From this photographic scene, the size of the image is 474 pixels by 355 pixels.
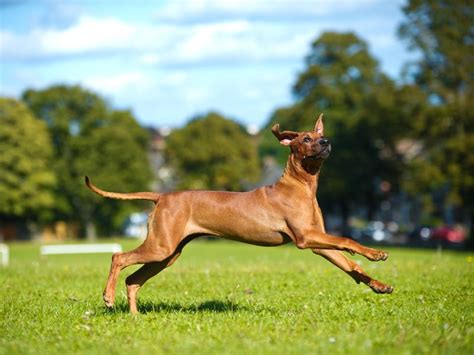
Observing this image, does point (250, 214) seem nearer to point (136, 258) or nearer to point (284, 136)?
point (284, 136)

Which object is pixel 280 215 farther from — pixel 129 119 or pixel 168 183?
pixel 168 183

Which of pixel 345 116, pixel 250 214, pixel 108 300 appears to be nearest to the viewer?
pixel 250 214

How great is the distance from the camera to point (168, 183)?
95062 millimetres

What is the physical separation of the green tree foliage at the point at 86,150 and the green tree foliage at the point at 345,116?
17.5 m

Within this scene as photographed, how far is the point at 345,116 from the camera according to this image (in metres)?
71.8

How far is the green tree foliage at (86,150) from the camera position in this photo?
81.5 m

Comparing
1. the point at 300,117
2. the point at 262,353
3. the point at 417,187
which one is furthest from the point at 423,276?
A: the point at 300,117

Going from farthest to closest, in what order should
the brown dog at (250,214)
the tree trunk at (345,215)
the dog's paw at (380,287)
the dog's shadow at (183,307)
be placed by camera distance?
1. the tree trunk at (345,215)
2. the dog's shadow at (183,307)
3. the brown dog at (250,214)
4. the dog's paw at (380,287)

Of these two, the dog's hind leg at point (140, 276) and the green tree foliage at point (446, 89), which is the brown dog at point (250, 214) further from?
the green tree foliage at point (446, 89)

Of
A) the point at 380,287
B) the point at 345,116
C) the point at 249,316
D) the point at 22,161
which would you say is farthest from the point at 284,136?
the point at 22,161

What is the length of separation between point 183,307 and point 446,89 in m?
44.9

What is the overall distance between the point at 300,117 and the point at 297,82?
4.06 meters

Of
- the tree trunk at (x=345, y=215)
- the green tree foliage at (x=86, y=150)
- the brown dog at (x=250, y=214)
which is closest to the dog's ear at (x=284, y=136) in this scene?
the brown dog at (x=250, y=214)

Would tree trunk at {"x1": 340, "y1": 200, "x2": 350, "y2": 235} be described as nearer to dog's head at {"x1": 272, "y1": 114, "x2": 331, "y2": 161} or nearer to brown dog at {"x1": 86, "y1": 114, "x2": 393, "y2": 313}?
dog's head at {"x1": 272, "y1": 114, "x2": 331, "y2": 161}
